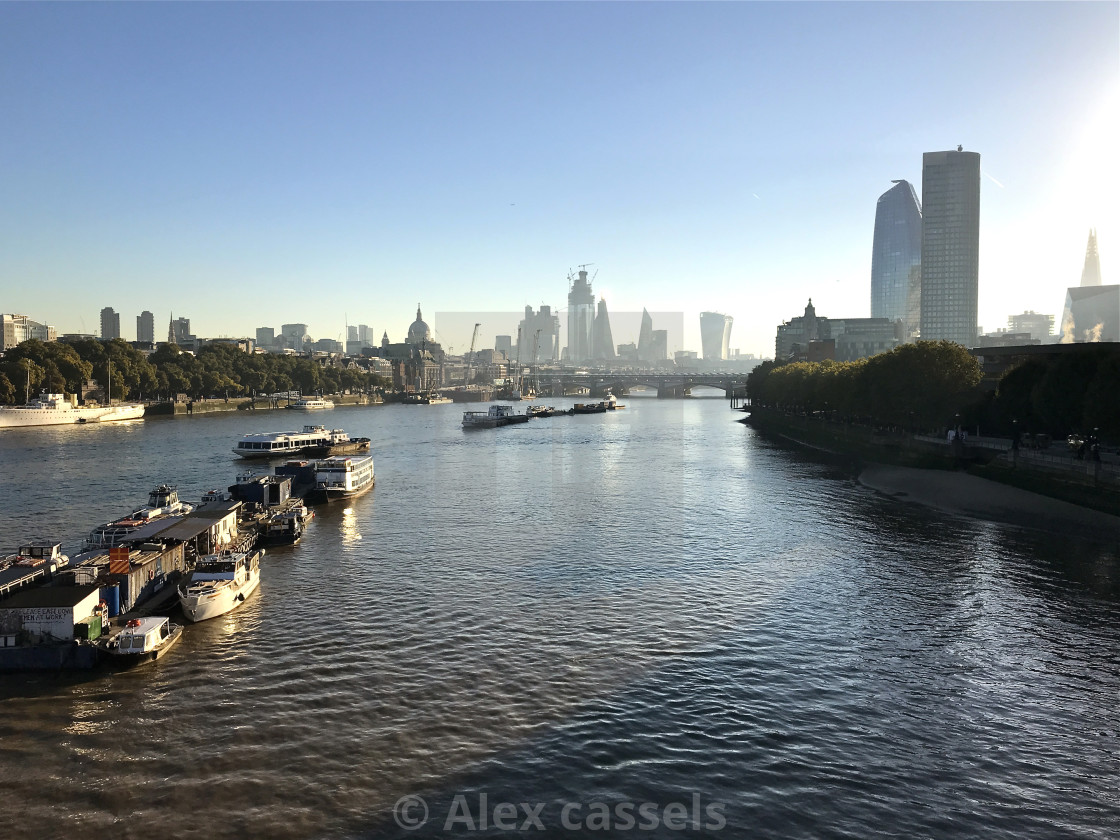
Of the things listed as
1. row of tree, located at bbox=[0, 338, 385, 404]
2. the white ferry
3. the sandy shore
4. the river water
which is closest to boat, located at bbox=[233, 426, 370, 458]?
the river water

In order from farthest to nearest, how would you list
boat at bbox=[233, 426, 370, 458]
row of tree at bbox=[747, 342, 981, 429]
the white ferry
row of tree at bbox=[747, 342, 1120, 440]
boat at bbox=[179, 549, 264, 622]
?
1. the white ferry
2. boat at bbox=[233, 426, 370, 458]
3. row of tree at bbox=[747, 342, 981, 429]
4. row of tree at bbox=[747, 342, 1120, 440]
5. boat at bbox=[179, 549, 264, 622]

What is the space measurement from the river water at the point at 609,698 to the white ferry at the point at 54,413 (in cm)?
8977

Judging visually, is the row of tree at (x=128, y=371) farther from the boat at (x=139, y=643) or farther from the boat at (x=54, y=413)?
the boat at (x=139, y=643)

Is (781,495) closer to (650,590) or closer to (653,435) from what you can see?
(650,590)

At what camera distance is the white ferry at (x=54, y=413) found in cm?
11925

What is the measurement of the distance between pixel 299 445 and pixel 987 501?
71.8 metres

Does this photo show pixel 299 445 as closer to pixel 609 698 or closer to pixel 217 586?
pixel 217 586

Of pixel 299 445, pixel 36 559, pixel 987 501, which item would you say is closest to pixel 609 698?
pixel 36 559

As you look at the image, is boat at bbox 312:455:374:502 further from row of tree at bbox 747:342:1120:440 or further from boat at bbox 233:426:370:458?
row of tree at bbox 747:342:1120:440

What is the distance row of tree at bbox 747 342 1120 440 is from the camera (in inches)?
2135
